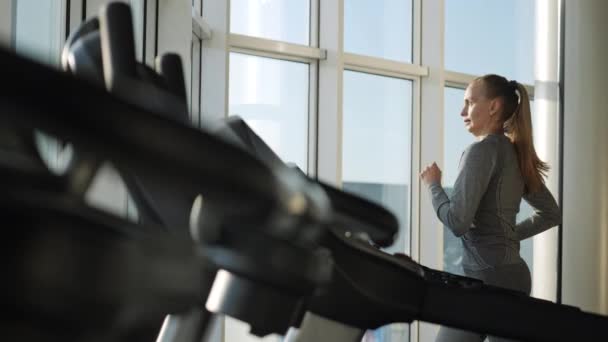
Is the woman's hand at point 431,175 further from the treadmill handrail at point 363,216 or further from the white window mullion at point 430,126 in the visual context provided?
the white window mullion at point 430,126

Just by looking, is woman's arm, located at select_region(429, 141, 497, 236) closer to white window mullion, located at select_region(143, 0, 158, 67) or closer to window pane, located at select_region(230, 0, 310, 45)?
white window mullion, located at select_region(143, 0, 158, 67)

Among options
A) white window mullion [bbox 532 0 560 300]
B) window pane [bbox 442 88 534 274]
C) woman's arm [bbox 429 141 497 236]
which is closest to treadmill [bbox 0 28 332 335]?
woman's arm [bbox 429 141 497 236]

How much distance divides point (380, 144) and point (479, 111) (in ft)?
8.85

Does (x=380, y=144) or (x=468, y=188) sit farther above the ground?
(x=380, y=144)

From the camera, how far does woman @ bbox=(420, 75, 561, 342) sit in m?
2.78

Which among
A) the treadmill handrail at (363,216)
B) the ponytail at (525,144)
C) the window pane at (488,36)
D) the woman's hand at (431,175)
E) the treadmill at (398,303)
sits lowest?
the treadmill at (398,303)

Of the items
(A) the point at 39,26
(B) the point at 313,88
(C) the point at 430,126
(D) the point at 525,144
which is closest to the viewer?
(A) the point at 39,26

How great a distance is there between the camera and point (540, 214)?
316cm

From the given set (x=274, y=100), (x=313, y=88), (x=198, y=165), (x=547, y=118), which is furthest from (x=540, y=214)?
(x=547, y=118)

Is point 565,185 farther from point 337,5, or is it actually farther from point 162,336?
point 162,336

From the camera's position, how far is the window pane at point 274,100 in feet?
15.8

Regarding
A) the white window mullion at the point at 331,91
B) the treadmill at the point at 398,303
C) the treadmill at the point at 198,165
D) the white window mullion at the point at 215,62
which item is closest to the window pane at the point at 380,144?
the white window mullion at the point at 331,91

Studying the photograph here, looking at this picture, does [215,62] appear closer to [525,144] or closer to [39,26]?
[525,144]

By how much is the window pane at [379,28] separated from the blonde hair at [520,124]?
244cm
